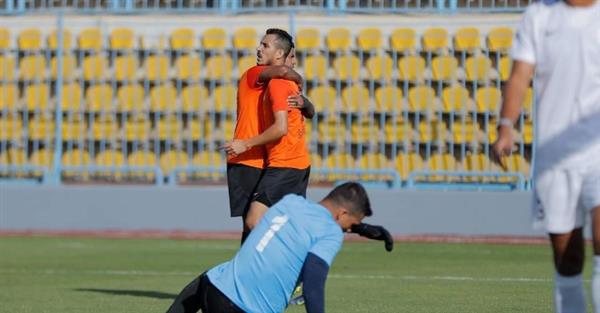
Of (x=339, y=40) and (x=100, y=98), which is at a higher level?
(x=339, y=40)

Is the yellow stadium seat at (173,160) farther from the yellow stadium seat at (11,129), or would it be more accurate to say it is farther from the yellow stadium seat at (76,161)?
the yellow stadium seat at (11,129)

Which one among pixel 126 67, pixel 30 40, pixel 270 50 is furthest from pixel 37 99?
pixel 270 50

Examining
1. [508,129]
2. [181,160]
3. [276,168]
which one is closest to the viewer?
[508,129]

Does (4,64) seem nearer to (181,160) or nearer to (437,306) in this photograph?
(181,160)

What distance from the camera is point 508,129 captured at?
264 inches

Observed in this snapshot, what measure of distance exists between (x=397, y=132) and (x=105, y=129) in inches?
175

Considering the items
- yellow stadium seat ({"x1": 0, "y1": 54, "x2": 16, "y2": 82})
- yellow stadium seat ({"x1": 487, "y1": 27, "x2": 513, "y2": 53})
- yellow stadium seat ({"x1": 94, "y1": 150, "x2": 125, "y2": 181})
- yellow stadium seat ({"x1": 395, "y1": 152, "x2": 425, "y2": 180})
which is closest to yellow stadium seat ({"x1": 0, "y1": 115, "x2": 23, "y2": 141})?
yellow stadium seat ({"x1": 0, "y1": 54, "x2": 16, "y2": 82})

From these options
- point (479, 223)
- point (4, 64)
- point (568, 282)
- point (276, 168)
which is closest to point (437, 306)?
point (276, 168)

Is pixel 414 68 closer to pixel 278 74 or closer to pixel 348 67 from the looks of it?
pixel 348 67

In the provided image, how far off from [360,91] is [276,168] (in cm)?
1049

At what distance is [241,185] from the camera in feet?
33.2

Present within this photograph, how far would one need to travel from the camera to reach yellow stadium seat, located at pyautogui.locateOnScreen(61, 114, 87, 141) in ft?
68.7

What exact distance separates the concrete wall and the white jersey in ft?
40.3

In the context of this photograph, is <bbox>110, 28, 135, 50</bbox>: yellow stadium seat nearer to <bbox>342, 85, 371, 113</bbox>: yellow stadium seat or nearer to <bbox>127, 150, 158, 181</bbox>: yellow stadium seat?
<bbox>127, 150, 158, 181</bbox>: yellow stadium seat
